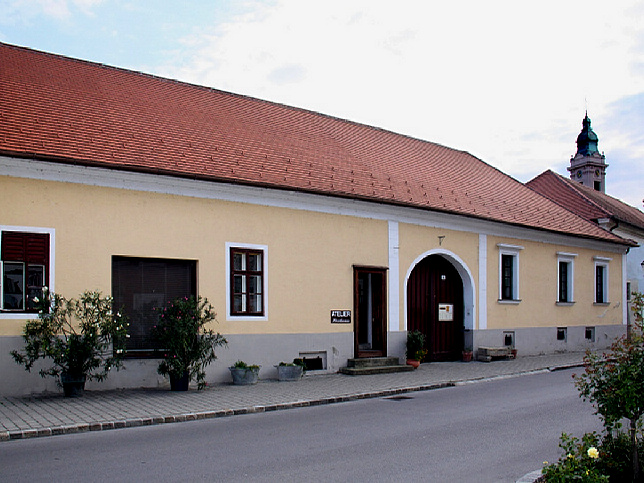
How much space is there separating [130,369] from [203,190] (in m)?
4.14

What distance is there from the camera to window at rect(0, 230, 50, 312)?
12.1m

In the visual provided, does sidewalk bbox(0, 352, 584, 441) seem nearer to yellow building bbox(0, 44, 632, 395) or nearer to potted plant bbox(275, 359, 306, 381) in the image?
potted plant bbox(275, 359, 306, 381)

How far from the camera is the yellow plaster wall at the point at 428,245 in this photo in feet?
62.1

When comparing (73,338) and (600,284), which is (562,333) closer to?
(600,284)

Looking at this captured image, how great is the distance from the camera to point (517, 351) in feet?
74.0

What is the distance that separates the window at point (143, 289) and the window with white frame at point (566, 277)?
1607 centimetres

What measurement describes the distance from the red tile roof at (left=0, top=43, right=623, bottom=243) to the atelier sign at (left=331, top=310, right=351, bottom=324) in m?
3.02

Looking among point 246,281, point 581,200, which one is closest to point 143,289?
point 246,281

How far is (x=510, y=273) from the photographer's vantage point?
75.0 ft

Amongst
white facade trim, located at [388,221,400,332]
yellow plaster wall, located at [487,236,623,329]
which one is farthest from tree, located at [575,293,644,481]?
yellow plaster wall, located at [487,236,623,329]

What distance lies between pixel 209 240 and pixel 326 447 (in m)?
7.32

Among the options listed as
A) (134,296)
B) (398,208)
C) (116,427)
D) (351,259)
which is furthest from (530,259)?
(116,427)

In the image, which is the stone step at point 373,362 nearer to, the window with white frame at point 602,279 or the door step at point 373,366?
the door step at point 373,366

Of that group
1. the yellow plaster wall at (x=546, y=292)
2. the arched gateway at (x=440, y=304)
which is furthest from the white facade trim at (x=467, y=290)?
the yellow plaster wall at (x=546, y=292)
